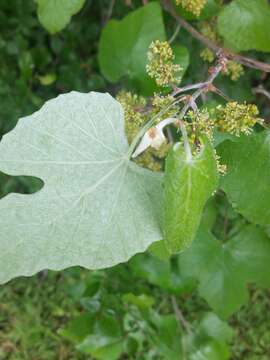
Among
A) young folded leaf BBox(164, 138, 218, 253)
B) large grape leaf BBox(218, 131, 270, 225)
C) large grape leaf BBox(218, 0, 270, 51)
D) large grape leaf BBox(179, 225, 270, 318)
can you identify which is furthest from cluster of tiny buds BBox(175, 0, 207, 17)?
large grape leaf BBox(179, 225, 270, 318)

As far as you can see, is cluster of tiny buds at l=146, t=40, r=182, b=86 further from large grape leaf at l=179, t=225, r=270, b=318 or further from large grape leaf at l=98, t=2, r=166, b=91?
large grape leaf at l=179, t=225, r=270, b=318

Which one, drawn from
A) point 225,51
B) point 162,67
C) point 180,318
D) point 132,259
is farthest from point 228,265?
point 162,67

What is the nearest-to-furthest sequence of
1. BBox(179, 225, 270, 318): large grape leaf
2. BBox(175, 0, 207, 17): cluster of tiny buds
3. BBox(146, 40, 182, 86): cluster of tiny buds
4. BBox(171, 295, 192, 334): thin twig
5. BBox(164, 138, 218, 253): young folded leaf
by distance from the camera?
BBox(164, 138, 218, 253): young folded leaf, BBox(146, 40, 182, 86): cluster of tiny buds, BBox(175, 0, 207, 17): cluster of tiny buds, BBox(179, 225, 270, 318): large grape leaf, BBox(171, 295, 192, 334): thin twig

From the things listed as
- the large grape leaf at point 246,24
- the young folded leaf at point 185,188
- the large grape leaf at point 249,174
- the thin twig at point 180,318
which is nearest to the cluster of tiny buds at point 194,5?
the large grape leaf at point 246,24

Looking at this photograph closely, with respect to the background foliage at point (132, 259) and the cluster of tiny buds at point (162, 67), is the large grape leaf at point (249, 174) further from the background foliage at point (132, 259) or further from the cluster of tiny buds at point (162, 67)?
the cluster of tiny buds at point (162, 67)

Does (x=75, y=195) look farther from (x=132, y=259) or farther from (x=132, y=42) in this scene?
(x=132, y=259)

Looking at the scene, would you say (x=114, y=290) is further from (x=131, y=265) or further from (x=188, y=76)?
(x=188, y=76)
